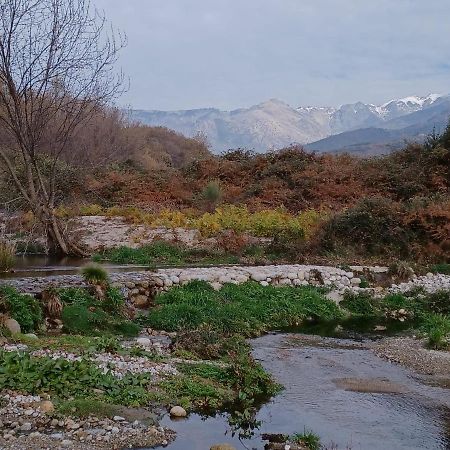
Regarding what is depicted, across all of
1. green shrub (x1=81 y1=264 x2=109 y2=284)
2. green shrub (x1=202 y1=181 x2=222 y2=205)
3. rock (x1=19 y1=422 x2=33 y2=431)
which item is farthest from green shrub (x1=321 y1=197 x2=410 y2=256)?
rock (x1=19 y1=422 x2=33 y2=431)

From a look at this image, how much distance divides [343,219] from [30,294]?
37.2ft

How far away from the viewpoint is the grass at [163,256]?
17608 millimetres

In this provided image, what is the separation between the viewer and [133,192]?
30000mm

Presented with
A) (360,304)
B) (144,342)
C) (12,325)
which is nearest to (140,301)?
(144,342)

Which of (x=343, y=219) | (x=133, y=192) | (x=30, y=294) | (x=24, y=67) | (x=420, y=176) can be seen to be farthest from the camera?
(x=133, y=192)

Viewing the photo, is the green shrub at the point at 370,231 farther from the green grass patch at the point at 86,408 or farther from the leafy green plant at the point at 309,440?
the green grass patch at the point at 86,408

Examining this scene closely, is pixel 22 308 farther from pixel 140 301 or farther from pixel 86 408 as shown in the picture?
pixel 86 408

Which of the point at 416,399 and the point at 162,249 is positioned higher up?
the point at 162,249

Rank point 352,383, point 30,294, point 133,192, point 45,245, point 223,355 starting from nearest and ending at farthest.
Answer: point 352,383, point 223,355, point 30,294, point 45,245, point 133,192

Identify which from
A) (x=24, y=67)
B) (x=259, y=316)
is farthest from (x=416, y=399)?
(x=24, y=67)

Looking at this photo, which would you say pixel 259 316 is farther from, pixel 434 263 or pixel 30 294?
pixel 434 263

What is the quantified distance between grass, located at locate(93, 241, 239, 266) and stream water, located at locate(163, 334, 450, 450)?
6.60m

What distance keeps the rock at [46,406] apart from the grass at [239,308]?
4601 millimetres

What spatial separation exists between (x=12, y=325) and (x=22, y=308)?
0.67 meters
